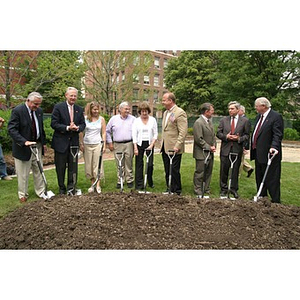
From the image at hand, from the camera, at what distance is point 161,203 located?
3885 mm

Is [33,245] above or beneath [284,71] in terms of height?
beneath

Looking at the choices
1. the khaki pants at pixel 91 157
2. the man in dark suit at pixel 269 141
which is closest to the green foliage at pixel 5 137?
the khaki pants at pixel 91 157

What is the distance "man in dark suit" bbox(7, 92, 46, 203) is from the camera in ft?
14.1

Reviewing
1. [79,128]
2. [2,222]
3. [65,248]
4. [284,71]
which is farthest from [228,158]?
[284,71]

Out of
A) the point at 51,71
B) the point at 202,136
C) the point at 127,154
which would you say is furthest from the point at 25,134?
the point at 51,71

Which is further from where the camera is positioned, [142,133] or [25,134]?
[142,133]

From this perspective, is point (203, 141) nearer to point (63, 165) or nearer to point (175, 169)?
point (175, 169)

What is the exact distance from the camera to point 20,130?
439 centimetres

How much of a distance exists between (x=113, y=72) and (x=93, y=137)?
10.2m

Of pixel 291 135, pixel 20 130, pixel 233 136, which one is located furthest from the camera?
pixel 291 135

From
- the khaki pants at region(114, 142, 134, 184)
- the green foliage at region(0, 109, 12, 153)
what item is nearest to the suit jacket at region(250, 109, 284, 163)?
the khaki pants at region(114, 142, 134, 184)

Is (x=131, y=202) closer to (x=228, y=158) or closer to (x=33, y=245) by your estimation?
(x=33, y=245)

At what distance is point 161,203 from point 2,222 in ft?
6.89

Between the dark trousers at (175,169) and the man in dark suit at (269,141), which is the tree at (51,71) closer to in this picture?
the dark trousers at (175,169)
